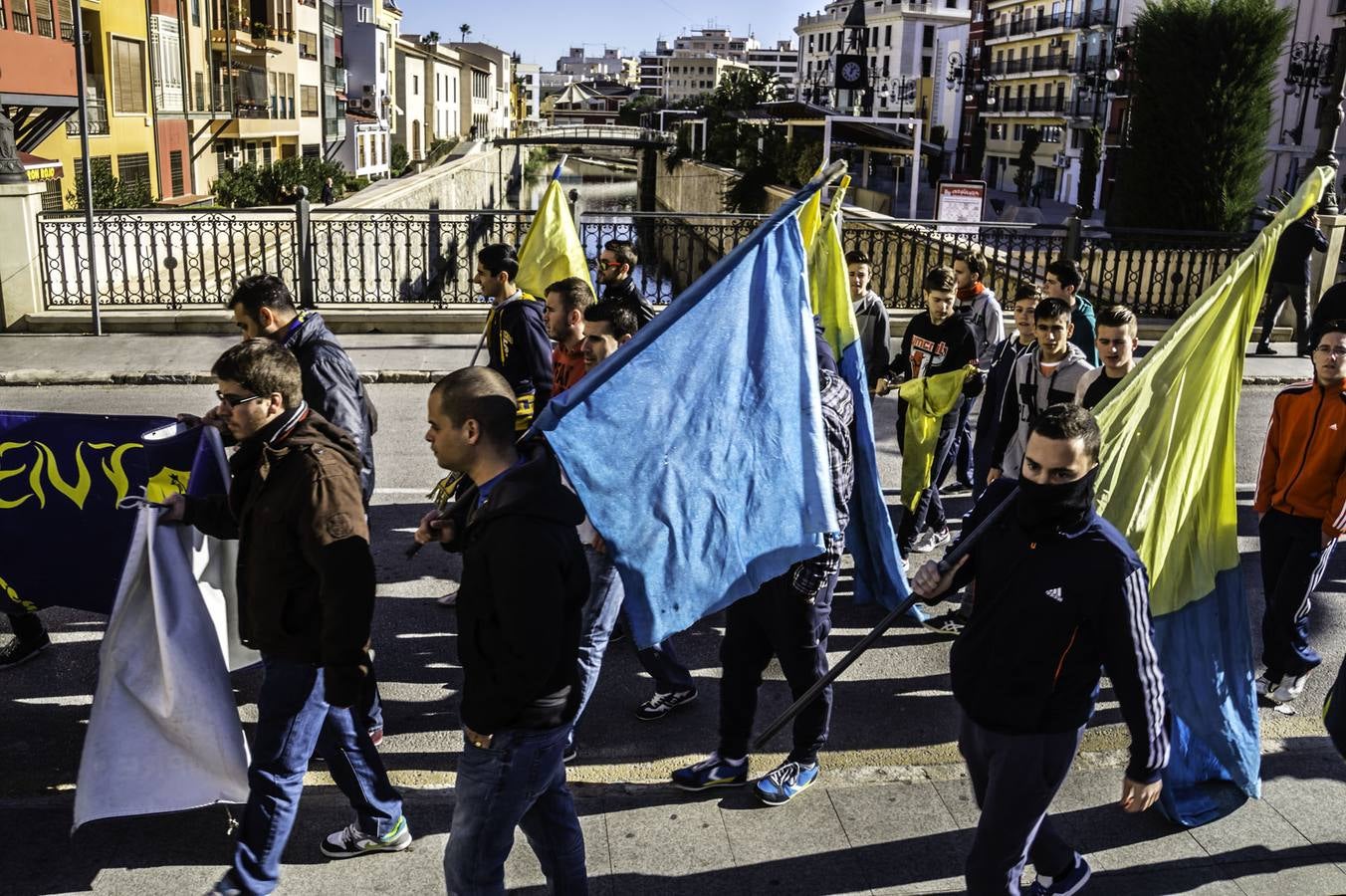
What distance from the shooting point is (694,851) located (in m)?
4.17

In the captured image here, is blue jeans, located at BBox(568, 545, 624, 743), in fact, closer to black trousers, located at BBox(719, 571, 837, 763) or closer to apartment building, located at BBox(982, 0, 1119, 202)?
black trousers, located at BBox(719, 571, 837, 763)

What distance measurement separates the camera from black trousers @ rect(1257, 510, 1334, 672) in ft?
16.9

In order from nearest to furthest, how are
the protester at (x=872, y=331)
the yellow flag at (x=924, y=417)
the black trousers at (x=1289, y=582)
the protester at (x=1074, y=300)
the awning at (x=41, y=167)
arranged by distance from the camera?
the black trousers at (x=1289, y=582) → the yellow flag at (x=924, y=417) → the protester at (x=1074, y=300) → the protester at (x=872, y=331) → the awning at (x=41, y=167)

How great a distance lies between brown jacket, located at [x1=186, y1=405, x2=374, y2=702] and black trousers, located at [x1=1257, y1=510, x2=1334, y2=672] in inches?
161

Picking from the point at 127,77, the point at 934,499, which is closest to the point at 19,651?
the point at 934,499

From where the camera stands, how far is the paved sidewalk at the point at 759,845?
3955 millimetres

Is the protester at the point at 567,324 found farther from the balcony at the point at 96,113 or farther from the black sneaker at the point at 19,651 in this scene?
the balcony at the point at 96,113

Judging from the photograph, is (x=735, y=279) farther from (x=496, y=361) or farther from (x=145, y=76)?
(x=145, y=76)

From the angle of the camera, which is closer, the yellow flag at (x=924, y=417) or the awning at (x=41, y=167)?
the yellow flag at (x=924, y=417)

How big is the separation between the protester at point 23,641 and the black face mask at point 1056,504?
4685mm


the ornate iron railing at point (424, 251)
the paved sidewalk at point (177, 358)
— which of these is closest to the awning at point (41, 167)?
the ornate iron railing at point (424, 251)

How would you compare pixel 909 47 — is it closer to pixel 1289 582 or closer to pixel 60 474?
pixel 1289 582

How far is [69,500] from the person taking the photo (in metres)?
4.74

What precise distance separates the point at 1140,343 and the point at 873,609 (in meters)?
9.83
